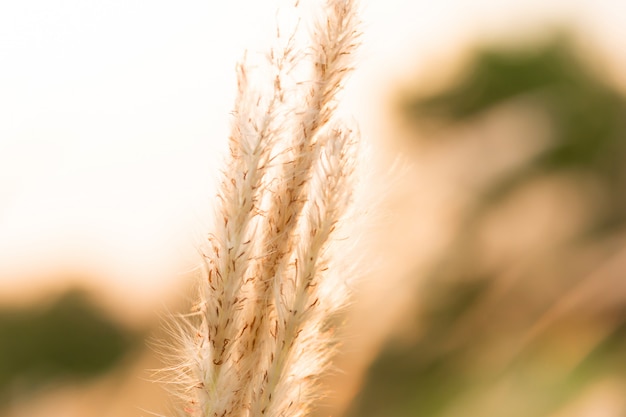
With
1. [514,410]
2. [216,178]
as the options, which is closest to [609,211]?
[514,410]

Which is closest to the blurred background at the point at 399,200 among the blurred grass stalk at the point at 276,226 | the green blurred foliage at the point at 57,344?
the green blurred foliage at the point at 57,344

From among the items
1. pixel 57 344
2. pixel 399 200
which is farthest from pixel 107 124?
pixel 399 200

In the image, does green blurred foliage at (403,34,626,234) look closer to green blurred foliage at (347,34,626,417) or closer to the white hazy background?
green blurred foliage at (347,34,626,417)

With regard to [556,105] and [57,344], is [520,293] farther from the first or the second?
[57,344]

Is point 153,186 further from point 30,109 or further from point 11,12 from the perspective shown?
point 11,12

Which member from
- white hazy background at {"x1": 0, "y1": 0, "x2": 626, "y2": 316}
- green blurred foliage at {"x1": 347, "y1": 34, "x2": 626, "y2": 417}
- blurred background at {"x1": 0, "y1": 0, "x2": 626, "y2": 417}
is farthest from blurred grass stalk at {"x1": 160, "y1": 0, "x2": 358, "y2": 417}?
green blurred foliage at {"x1": 347, "y1": 34, "x2": 626, "y2": 417}
